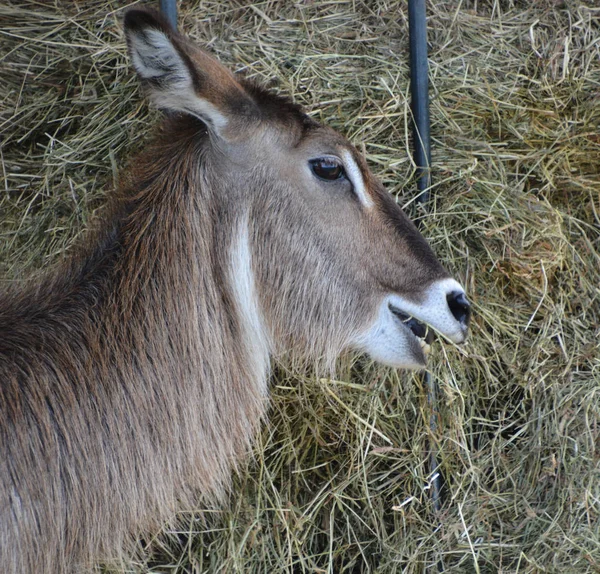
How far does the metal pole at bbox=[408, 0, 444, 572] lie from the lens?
413 cm

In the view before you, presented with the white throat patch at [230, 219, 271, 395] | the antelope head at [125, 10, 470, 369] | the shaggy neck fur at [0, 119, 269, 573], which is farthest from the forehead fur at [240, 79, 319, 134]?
the white throat patch at [230, 219, 271, 395]

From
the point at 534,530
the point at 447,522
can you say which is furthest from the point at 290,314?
the point at 534,530

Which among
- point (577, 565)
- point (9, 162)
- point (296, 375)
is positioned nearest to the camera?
point (577, 565)

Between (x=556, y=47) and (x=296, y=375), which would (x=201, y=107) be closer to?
(x=296, y=375)

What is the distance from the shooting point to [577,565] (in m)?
3.71

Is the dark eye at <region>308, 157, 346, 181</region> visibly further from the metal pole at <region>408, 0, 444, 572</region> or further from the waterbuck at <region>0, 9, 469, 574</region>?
the metal pole at <region>408, 0, 444, 572</region>

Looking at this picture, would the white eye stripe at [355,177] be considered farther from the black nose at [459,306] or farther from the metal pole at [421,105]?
the metal pole at [421,105]

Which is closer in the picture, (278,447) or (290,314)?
(290,314)

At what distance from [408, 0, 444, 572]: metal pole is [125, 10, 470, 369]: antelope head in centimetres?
81

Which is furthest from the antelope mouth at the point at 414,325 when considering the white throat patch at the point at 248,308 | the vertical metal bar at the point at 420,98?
the vertical metal bar at the point at 420,98

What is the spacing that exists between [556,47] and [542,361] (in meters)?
1.84

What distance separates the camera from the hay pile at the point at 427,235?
12.8 feet

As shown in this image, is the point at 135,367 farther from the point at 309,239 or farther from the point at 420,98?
the point at 420,98

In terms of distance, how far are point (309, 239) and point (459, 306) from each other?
0.67 meters
